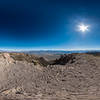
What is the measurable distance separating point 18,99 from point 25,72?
7.02 m

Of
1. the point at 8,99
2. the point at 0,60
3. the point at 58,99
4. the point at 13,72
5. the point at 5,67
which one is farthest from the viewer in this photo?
the point at 0,60

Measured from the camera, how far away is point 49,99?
14.7ft

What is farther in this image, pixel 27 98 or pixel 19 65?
pixel 19 65

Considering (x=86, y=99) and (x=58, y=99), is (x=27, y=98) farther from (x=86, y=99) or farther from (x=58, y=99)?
(x=86, y=99)

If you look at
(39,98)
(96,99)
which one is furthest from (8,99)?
(96,99)

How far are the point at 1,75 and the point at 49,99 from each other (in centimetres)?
819

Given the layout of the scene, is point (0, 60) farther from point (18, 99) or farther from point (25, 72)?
point (18, 99)

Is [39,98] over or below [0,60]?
below

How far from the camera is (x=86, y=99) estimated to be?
426cm

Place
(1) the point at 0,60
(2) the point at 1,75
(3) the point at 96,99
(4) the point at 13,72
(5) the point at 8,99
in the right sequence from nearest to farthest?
1. (3) the point at 96,99
2. (5) the point at 8,99
3. (2) the point at 1,75
4. (4) the point at 13,72
5. (1) the point at 0,60

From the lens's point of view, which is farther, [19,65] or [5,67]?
[19,65]

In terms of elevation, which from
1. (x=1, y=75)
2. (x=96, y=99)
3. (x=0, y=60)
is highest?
(x=0, y=60)

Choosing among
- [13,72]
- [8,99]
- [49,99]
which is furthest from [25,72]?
[49,99]

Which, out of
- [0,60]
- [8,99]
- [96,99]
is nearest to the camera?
[96,99]
